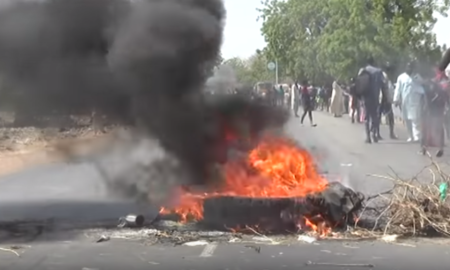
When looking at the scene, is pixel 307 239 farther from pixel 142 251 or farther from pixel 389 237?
pixel 142 251

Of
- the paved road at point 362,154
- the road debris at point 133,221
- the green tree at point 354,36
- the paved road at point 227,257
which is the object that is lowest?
the paved road at point 227,257

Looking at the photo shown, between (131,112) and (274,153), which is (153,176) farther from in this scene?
(274,153)

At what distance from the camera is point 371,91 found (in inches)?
627

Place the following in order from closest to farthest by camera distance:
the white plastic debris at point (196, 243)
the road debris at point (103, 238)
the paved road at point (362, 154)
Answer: the white plastic debris at point (196, 243) → the road debris at point (103, 238) → the paved road at point (362, 154)

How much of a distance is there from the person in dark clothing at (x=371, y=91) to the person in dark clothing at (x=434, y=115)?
3.76 feet

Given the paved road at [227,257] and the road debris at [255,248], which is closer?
the paved road at [227,257]

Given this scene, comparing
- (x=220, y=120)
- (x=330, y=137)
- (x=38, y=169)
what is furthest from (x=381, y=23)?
(x=220, y=120)

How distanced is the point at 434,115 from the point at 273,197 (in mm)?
8152

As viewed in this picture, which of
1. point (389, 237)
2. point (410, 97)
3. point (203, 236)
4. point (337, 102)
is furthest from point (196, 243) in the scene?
point (337, 102)

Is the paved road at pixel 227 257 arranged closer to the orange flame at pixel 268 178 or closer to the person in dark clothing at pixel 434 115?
the orange flame at pixel 268 178

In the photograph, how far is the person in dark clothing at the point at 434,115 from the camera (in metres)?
14.3

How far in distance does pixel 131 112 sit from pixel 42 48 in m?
1.43

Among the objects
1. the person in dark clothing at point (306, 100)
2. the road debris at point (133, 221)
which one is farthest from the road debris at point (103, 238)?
the person in dark clothing at point (306, 100)

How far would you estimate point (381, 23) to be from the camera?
17297mm
